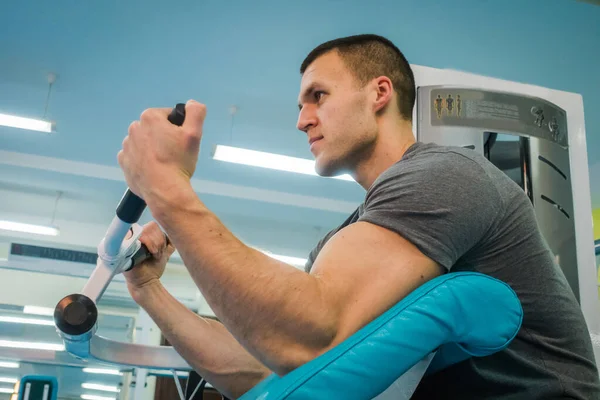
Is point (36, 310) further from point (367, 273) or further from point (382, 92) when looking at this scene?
point (367, 273)

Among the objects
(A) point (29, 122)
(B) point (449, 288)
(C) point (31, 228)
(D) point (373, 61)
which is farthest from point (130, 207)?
(C) point (31, 228)

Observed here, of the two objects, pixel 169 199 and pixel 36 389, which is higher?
pixel 169 199

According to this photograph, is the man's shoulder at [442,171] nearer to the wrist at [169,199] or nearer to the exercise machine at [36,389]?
the wrist at [169,199]

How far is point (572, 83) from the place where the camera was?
462 cm

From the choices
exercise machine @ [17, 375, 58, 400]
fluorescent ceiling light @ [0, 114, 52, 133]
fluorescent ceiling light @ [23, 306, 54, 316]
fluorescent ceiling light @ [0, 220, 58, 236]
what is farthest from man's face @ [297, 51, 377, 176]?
fluorescent ceiling light @ [23, 306, 54, 316]

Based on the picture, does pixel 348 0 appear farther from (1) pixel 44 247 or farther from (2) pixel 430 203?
(1) pixel 44 247

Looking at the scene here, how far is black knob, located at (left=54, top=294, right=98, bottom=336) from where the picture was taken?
109 centimetres

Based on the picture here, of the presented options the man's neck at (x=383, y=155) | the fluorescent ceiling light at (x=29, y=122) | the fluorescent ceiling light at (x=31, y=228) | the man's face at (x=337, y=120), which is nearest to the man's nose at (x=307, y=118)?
the man's face at (x=337, y=120)

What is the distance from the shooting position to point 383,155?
1190 millimetres

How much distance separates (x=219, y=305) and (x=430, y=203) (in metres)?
0.29

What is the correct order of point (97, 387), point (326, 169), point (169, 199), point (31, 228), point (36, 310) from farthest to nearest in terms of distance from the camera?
point (36, 310), point (97, 387), point (31, 228), point (326, 169), point (169, 199)

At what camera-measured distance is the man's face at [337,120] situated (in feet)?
3.86

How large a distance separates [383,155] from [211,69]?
358cm

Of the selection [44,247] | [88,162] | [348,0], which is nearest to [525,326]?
[348,0]
